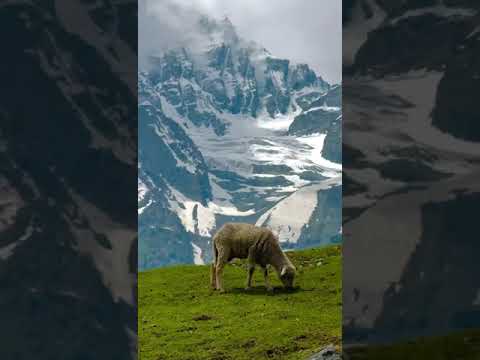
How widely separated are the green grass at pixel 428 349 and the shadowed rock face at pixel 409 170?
0.11 meters

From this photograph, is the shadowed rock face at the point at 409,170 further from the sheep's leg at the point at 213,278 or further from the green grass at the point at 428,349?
the sheep's leg at the point at 213,278

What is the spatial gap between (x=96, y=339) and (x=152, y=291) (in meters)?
16.6

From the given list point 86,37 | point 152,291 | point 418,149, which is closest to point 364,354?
point 418,149

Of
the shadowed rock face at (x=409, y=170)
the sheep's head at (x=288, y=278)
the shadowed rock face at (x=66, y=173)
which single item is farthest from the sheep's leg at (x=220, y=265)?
the shadowed rock face at (x=409, y=170)

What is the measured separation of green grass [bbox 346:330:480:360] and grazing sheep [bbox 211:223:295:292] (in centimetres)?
1278

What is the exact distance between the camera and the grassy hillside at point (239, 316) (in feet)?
51.4

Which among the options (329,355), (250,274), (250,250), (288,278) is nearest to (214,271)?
(250,274)

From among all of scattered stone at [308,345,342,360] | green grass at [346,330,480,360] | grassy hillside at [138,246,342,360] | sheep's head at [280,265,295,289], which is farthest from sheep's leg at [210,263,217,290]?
green grass at [346,330,480,360]

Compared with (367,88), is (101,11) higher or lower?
higher

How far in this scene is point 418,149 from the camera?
8.80 m

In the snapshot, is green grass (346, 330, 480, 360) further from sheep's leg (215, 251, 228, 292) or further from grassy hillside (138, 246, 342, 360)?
sheep's leg (215, 251, 228, 292)

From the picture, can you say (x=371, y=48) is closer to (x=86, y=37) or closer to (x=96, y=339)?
(x=86, y=37)

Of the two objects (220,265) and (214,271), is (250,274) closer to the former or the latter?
(220,265)

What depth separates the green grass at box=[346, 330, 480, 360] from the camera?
28.6 ft
